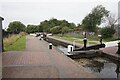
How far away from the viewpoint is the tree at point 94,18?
46906 millimetres

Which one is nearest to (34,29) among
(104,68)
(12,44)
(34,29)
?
(34,29)

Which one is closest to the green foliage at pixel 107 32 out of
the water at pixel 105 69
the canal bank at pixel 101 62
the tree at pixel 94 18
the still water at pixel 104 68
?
the tree at pixel 94 18

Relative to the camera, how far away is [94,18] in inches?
1843

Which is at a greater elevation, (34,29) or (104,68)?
(34,29)

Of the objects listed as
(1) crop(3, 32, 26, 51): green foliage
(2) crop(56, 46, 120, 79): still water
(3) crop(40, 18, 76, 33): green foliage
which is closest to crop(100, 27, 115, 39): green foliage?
(1) crop(3, 32, 26, 51): green foliage

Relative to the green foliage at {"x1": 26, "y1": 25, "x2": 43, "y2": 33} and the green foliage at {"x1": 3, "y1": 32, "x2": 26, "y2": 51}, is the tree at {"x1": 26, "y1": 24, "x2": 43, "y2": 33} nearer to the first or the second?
the green foliage at {"x1": 26, "y1": 25, "x2": 43, "y2": 33}

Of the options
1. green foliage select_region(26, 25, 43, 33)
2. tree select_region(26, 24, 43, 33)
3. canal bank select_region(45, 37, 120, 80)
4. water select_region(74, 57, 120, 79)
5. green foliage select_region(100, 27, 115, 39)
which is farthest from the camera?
tree select_region(26, 24, 43, 33)

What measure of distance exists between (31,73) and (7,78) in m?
1.11

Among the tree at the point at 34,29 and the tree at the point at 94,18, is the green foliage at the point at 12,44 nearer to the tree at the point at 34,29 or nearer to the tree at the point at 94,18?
the tree at the point at 94,18

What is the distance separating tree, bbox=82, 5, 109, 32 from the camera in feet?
154

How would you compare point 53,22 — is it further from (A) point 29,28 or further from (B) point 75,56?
(B) point 75,56

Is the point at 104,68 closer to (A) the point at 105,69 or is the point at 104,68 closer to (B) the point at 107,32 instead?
(A) the point at 105,69

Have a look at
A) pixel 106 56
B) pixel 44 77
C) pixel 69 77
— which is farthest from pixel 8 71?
pixel 106 56

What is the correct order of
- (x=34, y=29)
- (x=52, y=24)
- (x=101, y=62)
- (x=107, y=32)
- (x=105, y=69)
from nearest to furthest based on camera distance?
(x=105, y=69) < (x=101, y=62) < (x=107, y=32) < (x=52, y=24) < (x=34, y=29)
